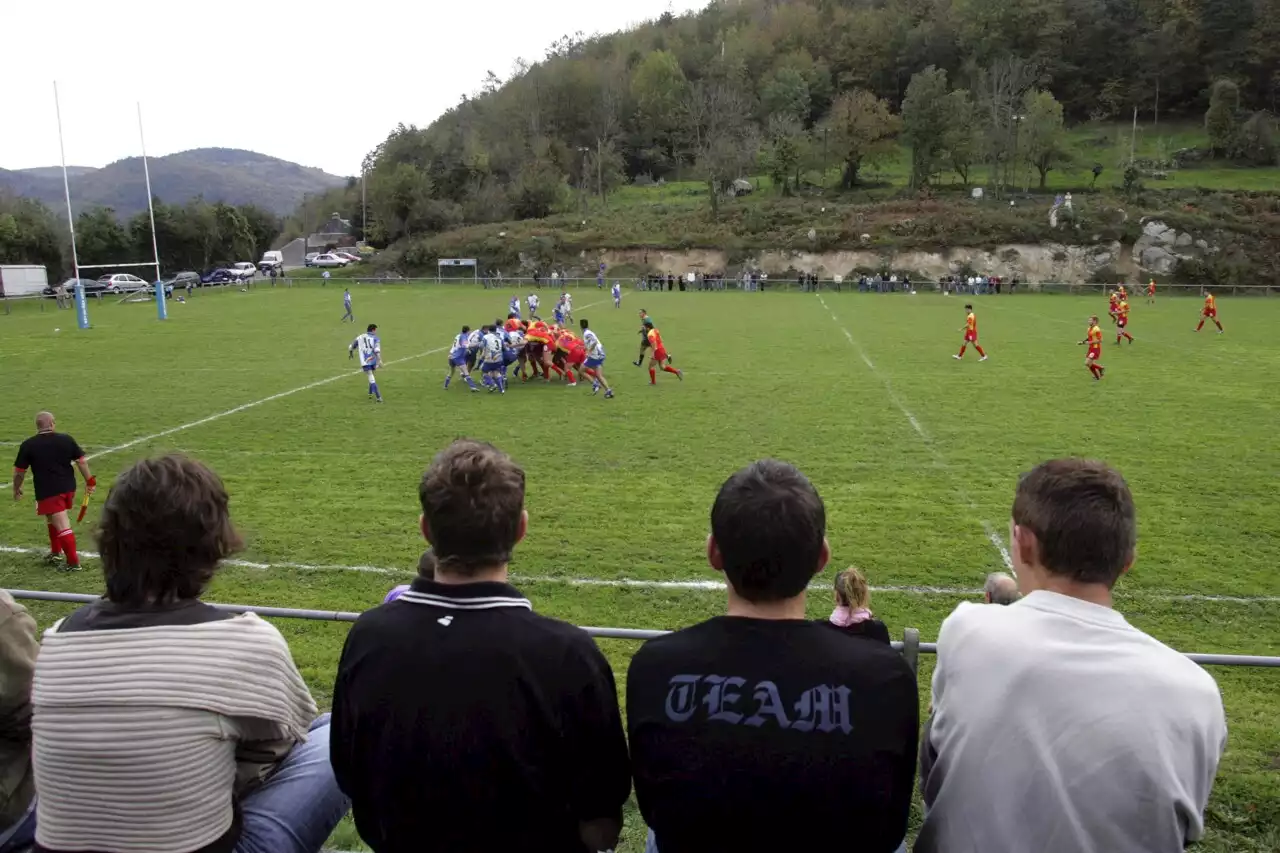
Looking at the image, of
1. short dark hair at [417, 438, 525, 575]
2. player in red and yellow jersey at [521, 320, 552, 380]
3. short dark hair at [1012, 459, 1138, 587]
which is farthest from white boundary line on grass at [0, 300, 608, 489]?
short dark hair at [1012, 459, 1138, 587]

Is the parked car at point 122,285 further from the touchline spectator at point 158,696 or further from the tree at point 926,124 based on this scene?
the tree at point 926,124

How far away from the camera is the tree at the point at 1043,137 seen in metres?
74.4

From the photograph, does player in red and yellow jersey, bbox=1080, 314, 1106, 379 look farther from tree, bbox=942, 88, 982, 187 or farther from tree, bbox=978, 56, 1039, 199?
tree, bbox=942, 88, 982, 187

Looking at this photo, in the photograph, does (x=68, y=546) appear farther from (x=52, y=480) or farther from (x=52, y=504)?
(x=52, y=480)

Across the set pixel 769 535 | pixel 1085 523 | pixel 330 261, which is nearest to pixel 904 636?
pixel 1085 523

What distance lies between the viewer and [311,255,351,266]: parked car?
245ft

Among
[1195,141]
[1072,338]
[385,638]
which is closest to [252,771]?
[385,638]

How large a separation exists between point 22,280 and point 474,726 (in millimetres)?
62758

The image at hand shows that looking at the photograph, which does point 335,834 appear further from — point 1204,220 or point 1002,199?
point 1002,199

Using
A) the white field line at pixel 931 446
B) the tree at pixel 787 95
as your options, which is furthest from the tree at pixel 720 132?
the white field line at pixel 931 446

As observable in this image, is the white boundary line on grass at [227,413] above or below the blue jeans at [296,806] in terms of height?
below

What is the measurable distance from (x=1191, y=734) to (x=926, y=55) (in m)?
121

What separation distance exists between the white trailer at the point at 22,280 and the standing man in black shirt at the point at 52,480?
165 ft

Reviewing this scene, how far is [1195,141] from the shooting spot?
88688 millimetres
